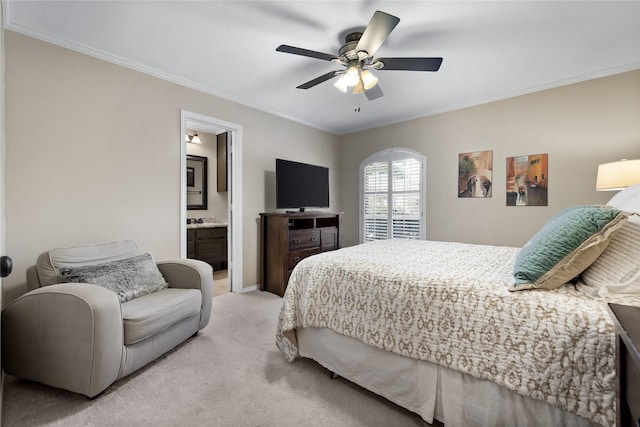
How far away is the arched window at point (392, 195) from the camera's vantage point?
4.28 m

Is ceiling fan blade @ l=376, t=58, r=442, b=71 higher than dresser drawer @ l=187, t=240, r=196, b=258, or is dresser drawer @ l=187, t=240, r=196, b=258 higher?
ceiling fan blade @ l=376, t=58, r=442, b=71

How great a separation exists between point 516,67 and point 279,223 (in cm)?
314

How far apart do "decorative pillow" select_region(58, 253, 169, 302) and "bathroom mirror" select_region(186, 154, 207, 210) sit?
2.90 meters

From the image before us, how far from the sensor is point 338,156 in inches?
208

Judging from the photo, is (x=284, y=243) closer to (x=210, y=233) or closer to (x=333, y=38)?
(x=210, y=233)

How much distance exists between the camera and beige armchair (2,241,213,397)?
1.53 m

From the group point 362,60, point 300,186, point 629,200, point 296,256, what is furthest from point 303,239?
point 629,200

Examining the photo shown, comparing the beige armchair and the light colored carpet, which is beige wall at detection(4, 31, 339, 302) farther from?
the light colored carpet

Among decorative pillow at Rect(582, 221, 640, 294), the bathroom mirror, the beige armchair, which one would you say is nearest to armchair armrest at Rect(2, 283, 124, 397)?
the beige armchair

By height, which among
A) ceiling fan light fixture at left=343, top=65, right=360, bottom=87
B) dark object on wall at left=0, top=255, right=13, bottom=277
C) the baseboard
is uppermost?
ceiling fan light fixture at left=343, top=65, right=360, bottom=87

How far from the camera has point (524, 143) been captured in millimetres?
3330

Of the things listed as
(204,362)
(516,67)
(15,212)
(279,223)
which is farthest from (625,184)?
(15,212)

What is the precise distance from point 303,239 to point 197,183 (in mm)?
2642

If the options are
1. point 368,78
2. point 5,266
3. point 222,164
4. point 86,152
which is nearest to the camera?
point 5,266
